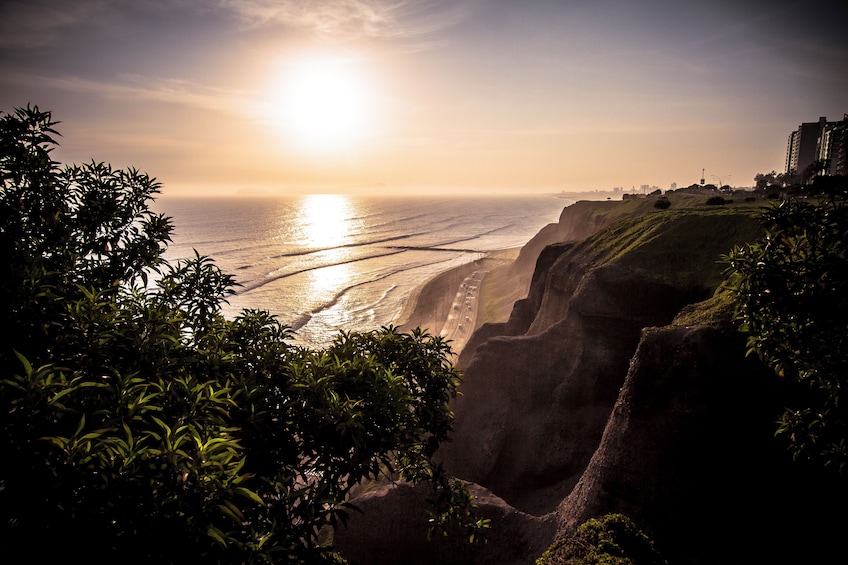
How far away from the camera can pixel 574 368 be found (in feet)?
85.7

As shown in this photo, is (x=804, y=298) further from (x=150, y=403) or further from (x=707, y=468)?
(x=150, y=403)

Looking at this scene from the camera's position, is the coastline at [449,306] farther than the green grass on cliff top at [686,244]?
Yes

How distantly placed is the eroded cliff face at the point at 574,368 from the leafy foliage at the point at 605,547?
11.3 meters

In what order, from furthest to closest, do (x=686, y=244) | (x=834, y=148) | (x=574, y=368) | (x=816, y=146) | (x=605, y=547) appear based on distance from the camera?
1. (x=816, y=146)
2. (x=834, y=148)
3. (x=686, y=244)
4. (x=574, y=368)
5. (x=605, y=547)

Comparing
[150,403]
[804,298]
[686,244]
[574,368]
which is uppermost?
[686,244]

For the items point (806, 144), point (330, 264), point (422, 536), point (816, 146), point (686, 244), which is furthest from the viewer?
point (806, 144)

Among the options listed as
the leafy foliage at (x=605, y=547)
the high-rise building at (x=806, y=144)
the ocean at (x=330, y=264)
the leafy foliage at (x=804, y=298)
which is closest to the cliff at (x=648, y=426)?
the leafy foliage at (x=605, y=547)

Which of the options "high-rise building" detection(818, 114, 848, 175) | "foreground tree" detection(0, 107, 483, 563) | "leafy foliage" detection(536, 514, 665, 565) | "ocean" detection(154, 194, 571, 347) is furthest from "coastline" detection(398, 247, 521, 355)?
"high-rise building" detection(818, 114, 848, 175)

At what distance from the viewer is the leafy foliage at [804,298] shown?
303 inches

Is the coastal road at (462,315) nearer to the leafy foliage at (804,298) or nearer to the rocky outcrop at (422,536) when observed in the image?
the rocky outcrop at (422,536)

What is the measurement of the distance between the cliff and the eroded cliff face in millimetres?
76

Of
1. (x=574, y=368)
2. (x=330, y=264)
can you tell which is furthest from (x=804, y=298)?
(x=330, y=264)

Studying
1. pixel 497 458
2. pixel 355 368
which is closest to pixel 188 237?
pixel 497 458

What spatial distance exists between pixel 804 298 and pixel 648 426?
9.88 metres
